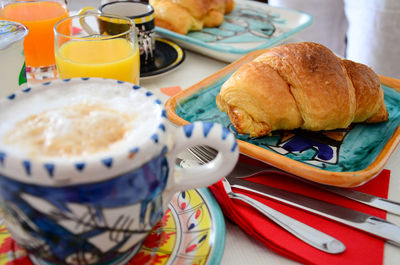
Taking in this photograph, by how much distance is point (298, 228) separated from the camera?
1.71 feet

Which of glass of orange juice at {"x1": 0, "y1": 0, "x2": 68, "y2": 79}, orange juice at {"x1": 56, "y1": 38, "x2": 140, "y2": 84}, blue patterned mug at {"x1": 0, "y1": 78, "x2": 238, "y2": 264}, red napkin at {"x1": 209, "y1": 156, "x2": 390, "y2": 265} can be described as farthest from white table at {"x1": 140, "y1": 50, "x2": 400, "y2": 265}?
glass of orange juice at {"x1": 0, "y1": 0, "x2": 68, "y2": 79}

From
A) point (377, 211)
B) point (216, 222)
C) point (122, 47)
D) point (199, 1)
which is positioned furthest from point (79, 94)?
point (199, 1)

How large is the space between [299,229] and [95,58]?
492 millimetres

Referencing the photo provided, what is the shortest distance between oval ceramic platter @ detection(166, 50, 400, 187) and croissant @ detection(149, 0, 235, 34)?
349 mm

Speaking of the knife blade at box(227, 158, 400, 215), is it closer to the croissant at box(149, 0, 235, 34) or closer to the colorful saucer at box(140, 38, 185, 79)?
the colorful saucer at box(140, 38, 185, 79)

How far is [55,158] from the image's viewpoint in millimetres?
342

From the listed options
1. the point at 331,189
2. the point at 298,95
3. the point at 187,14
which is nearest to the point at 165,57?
the point at 187,14

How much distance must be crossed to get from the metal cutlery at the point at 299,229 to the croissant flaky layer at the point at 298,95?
0.20 meters

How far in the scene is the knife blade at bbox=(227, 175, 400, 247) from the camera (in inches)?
20.5

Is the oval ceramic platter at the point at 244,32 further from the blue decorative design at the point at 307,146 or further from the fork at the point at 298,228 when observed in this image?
the fork at the point at 298,228

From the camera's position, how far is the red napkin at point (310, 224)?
486 millimetres

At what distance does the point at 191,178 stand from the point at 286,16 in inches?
39.9

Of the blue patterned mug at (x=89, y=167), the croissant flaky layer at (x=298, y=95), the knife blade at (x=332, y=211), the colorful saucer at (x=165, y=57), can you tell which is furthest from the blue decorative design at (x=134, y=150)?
the colorful saucer at (x=165, y=57)

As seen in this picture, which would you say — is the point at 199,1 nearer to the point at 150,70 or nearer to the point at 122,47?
the point at 150,70
